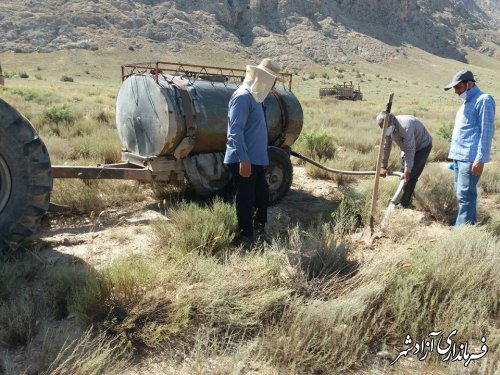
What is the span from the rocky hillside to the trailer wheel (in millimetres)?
57341

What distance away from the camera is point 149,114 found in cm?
593

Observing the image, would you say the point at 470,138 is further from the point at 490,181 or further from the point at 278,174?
the point at 490,181

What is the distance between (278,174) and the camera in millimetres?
6949

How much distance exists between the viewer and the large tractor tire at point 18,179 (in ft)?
12.7

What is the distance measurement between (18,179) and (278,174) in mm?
3892

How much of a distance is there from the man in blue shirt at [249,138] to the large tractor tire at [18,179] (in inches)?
72.5

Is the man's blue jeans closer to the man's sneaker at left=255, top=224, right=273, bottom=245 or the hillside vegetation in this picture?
the hillside vegetation

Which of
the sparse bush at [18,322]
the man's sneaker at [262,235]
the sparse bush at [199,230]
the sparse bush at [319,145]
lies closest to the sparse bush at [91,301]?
the sparse bush at [18,322]

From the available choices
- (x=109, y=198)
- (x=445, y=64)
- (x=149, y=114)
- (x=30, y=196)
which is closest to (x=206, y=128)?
(x=149, y=114)

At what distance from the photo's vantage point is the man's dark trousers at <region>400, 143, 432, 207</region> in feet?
22.1

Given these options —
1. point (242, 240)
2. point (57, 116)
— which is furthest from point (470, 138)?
point (57, 116)

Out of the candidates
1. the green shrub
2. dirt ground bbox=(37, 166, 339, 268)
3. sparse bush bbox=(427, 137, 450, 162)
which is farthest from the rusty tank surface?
the green shrub

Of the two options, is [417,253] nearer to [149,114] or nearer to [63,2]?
[149,114]

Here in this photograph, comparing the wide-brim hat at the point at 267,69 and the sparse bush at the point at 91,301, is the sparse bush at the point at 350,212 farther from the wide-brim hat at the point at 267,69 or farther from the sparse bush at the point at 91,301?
the sparse bush at the point at 91,301
